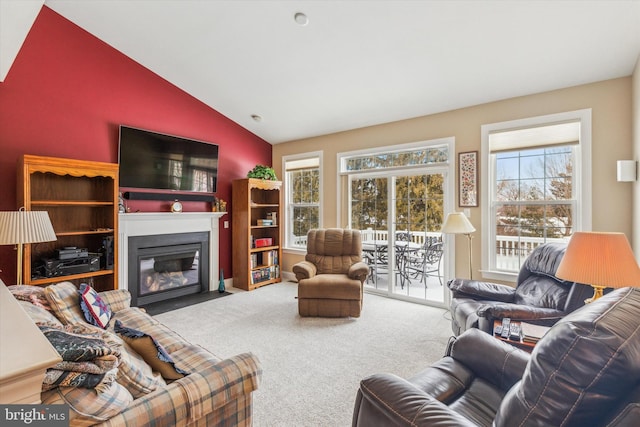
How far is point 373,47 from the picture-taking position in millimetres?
3078

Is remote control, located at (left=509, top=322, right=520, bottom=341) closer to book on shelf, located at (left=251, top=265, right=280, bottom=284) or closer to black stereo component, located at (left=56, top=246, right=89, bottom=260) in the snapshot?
book on shelf, located at (left=251, top=265, right=280, bottom=284)

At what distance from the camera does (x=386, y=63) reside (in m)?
3.27

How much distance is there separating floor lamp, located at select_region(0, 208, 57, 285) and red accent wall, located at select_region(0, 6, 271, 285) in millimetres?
1004

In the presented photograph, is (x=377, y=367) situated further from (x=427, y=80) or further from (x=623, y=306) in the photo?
(x=427, y=80)

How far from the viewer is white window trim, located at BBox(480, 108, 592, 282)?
3049 millimetres

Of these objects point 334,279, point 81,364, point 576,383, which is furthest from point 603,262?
point 334,279

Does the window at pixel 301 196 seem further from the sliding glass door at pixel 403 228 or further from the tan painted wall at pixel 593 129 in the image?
the tan painted wall at pixel 593 129

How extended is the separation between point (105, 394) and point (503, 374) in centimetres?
174

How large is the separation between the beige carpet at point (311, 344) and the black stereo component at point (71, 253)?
1125mm

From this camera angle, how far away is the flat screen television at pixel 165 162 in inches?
153

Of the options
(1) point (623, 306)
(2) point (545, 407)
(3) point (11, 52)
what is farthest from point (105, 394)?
(3) point (11, 52)

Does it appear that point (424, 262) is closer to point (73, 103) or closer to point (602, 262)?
point (602, 262)

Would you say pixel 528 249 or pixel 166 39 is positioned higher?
pixel 166 39

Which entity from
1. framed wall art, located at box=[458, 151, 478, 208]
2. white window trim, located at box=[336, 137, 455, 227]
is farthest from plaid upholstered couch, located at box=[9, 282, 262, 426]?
white window trim, located at box=[336, 137, 455, 227]
